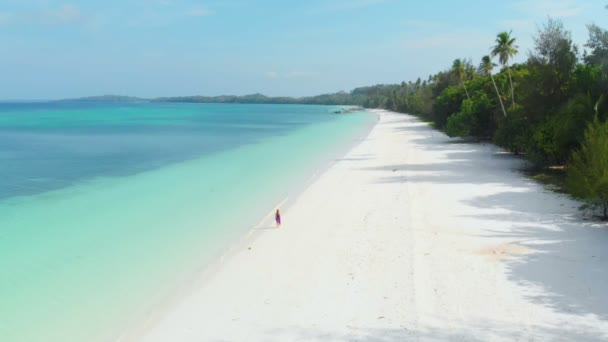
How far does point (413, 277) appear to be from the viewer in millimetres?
12680

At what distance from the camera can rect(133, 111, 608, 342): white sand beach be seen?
32.9ft

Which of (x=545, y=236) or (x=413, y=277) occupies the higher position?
(x=545, y=236)

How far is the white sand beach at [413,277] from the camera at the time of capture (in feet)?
32.9

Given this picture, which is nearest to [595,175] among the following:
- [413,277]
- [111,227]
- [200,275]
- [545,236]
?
[545,236]

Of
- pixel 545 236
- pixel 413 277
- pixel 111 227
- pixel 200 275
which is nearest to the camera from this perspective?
pixel 413 277

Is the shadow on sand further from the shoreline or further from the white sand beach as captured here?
the shoreline

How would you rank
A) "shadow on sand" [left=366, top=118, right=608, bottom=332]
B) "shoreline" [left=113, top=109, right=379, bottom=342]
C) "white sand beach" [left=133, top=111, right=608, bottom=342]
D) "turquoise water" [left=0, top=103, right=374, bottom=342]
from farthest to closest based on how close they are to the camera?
"turquoise water" [left=0, top=103, right=374, bottom=342] < "shadow on sand" [left=366, top=118, right=608, bottom=332] < "shoreline" [left=113, top=109, right=379, bottom=342] < "white sand beach" [left=133, top=111, right=608, bottom=342]

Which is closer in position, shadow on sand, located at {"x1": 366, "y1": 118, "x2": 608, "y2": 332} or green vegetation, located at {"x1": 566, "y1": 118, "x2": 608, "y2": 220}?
shadow on sand, located at {"x1": 366, "y1": 118, "x2": 608, "y2": 332}

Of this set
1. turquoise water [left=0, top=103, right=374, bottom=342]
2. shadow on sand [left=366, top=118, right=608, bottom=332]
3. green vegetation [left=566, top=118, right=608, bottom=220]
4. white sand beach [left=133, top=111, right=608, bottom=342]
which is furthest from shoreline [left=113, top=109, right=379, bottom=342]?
green vegetation [left=566, top=118, right=608, bottom=220]

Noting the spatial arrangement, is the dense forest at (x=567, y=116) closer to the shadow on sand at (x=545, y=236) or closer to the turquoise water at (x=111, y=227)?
the shadow on sand at (x=545, y=236)

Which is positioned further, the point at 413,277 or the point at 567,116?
the point at 567,116

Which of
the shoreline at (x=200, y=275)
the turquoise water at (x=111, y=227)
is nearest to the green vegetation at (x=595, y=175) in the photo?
the shoreline at (x=200, y=275)

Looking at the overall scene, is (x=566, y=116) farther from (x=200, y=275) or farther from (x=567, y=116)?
(x=200, y=275)

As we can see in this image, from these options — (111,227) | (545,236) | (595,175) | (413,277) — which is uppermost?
(595,175)
